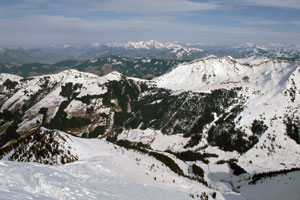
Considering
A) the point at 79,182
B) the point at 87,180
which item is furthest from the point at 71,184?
the point at 87,180

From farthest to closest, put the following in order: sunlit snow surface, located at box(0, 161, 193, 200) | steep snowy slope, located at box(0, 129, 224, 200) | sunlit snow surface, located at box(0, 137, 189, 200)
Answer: steep snowy slope, located at box(0, 129, 224, 200) → sunlit snow surface, located at box(0, 137, 189, 200) → sunlit snow surface, located at box(0, 161, 193, 200)

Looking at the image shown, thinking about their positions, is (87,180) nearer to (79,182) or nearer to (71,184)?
(79,182)

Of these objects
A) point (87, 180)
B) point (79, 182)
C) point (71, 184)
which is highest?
point (71, 184)

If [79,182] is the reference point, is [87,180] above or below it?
below

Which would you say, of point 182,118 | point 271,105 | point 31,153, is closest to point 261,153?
point 271,105

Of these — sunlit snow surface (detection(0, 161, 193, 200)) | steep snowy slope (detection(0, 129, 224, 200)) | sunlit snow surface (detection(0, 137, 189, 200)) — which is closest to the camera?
sunlit snow surface (detection(0, 161, 193, 200))

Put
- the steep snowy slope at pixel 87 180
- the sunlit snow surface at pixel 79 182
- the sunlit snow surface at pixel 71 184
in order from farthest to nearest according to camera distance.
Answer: the steep snowy slope at pixel 87 180 → the sunlit snow surface at pixel 79 182 → the sunlit snow surface at pixel 71 184

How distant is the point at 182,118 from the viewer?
611 feet

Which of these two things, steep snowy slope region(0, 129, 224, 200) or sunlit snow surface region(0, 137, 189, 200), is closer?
sunlit snow surface region(0, 137, 189, 200)

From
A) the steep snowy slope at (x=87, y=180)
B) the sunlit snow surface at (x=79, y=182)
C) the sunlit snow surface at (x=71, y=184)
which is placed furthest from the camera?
the steep snowy slope at (x=87, y=180)

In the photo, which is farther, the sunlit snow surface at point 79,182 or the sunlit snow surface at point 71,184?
the sunlit snow surface at point 79,182

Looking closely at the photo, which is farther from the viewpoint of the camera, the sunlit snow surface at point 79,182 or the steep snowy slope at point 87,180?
the steep snowy slope at point 87,180

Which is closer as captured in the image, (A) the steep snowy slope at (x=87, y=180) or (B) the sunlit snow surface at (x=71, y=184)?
(B) the sunlit snow surface at (x=71, y=184)

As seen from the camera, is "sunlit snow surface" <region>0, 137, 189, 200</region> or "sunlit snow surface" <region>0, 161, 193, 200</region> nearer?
"sunlit snow surface" <region>0, 161, 193, 200</region>
